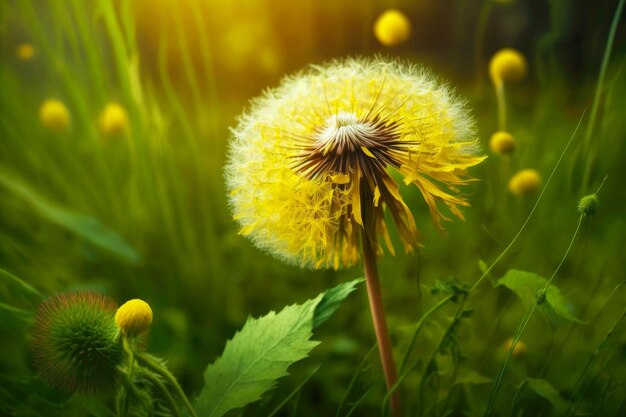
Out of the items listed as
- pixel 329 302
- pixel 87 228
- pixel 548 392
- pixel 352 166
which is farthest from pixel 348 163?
pixel 87 228

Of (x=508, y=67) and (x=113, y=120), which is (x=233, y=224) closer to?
(x=113, y=120)

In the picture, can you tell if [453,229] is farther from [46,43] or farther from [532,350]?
[46,43]

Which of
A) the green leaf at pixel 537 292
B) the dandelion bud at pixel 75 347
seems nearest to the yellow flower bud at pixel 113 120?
the dandelion bud at pixel 75 347

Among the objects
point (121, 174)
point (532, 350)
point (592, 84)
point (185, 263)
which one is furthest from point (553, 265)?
point (121, 174)

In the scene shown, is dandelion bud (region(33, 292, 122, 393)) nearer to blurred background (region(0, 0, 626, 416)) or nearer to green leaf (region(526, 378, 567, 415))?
blurred background (region(0, 0, 626, 416))

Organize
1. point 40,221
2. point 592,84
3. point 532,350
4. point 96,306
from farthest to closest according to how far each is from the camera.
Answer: point 40,221
point 592,84
point 532,350
point 96,306

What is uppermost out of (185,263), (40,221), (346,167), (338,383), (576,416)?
(40,221)

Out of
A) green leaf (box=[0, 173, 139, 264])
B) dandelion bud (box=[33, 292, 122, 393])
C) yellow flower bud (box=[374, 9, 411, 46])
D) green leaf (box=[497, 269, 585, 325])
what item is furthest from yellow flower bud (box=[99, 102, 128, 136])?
green leaf (box=[497, 269, 585, 325])
